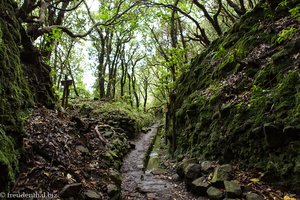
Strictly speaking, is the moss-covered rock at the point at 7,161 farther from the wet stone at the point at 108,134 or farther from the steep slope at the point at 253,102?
the wet stone at the point at 108,134

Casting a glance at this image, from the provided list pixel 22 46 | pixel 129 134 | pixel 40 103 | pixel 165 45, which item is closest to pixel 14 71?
pixel 40 103

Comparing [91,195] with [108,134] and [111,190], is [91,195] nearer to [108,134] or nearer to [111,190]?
[111,190]

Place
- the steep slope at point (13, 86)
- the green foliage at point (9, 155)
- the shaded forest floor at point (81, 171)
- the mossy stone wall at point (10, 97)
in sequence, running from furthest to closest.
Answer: the shaded forest floor at point (81, 171) → the steep slope at point (13, 86) → the mossy stone wall at point (10, 97) → the green foliage at point (9, 155)

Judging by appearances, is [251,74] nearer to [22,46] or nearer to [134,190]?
[134,190]

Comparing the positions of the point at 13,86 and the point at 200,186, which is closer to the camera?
the point at 13,86

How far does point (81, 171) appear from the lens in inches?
214

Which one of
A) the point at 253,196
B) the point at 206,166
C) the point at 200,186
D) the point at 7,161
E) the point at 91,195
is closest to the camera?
the point at 7,161

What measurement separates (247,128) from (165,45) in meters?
19.3

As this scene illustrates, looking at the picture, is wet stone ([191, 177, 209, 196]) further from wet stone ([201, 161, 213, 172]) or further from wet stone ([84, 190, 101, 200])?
wet stone ([84, 190, 101, 200])

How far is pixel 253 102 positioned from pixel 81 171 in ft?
15.0

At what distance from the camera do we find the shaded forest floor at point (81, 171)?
14.0ft

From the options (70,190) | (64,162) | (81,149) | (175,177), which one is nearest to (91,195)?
(70,190)

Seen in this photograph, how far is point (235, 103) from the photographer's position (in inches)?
→ 261

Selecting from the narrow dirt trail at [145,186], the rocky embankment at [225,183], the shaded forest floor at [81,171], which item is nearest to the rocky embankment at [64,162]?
the shaded forest floor at [81,171]
